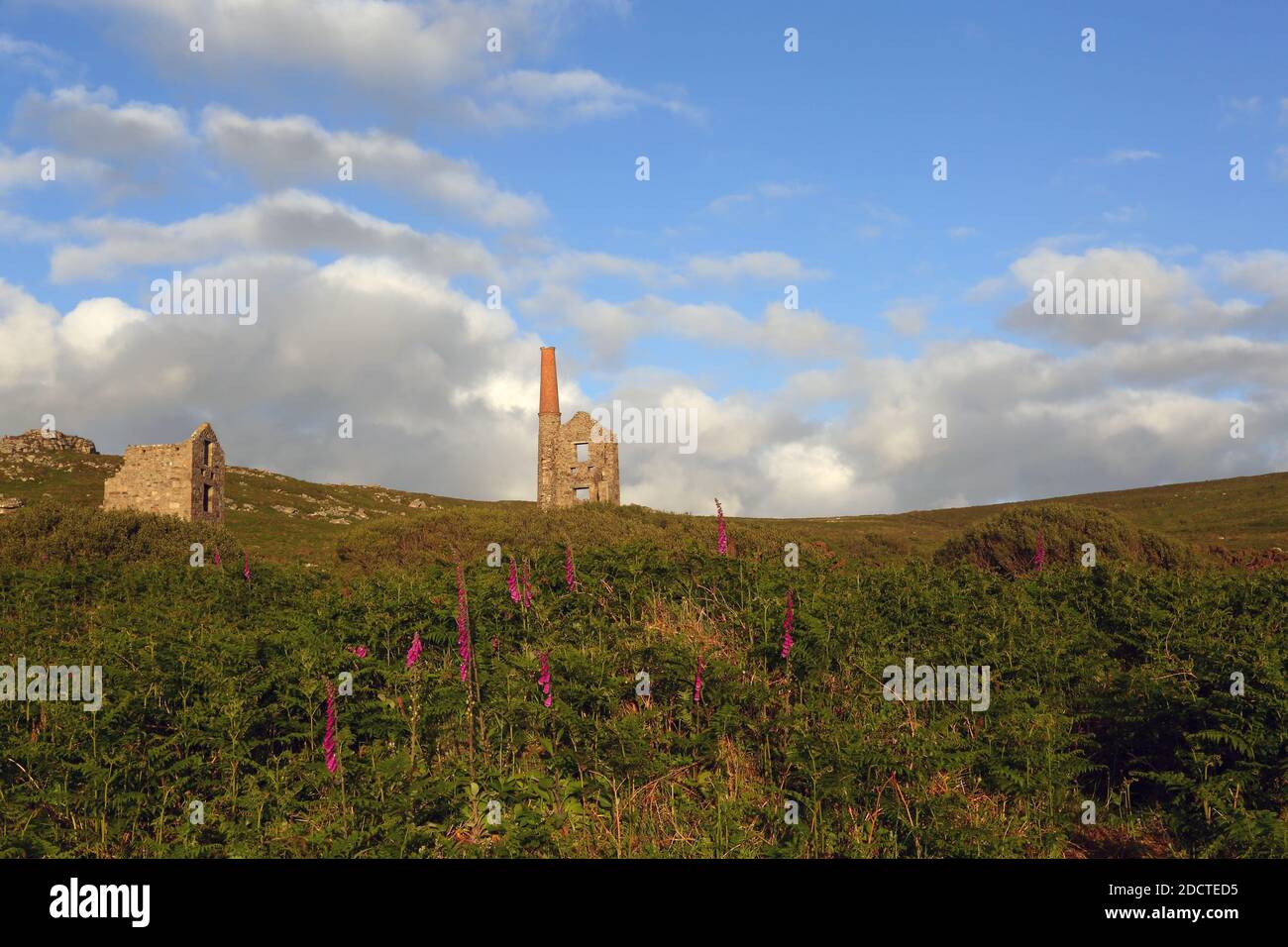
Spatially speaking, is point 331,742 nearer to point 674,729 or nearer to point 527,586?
point 674,729

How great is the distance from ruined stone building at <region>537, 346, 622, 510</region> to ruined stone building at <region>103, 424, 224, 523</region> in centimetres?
1602

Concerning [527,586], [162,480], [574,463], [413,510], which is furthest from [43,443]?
[527,586]

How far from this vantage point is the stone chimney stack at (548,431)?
43500 mm

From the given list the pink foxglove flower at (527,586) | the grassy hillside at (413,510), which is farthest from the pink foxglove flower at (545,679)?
the grassy hillside at (413,510)

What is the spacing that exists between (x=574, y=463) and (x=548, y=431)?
8.32 ft

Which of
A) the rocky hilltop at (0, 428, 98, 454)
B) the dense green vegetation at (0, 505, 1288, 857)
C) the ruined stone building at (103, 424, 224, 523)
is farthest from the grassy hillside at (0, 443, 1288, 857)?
the rocky hilltop at (0, 428, 98, 454)

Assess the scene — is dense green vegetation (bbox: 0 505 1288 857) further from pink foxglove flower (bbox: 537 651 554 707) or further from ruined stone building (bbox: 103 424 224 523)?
ruined stone building (bbox: 103 424 224 523)

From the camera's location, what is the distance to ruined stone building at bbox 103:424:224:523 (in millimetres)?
31688

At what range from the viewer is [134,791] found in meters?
5.38

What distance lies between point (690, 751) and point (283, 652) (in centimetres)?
365

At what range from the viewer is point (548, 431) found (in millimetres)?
44438

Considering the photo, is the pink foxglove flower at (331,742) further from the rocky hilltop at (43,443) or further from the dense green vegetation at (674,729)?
the rocky hilltop at (43,443)
